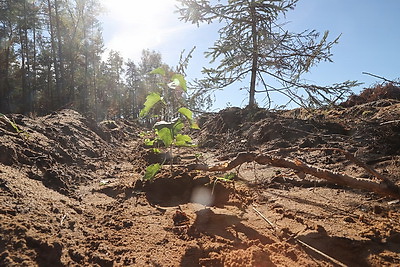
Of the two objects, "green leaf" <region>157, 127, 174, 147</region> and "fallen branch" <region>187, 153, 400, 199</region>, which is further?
"green leaf" <region>157, 127, 174, 147</region>

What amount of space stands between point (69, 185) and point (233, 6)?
27.3 ft

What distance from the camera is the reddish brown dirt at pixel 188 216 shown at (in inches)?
53.1

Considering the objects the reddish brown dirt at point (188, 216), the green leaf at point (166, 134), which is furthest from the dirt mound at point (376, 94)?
the green leaf at point (166, 134)

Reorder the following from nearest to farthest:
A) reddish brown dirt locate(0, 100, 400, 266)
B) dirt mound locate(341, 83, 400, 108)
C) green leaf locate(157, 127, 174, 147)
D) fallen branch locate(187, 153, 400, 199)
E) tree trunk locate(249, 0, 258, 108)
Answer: reddish brown dirt locate(0, 100, 400, 266) → fallen branch locate(187, 153, 400, 199) → green leaf locate(157, 127, 174, 147) → dirt mound locate(341, 83, 400, 108) → tree trunk locate(249, 0, 258, 108)

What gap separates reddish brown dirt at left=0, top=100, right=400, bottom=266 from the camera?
4.43ft

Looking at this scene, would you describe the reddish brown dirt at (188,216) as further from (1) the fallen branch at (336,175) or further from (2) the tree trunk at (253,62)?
(2) the tree trunk at (253,62)

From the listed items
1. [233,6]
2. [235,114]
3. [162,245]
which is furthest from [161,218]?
[233,6]

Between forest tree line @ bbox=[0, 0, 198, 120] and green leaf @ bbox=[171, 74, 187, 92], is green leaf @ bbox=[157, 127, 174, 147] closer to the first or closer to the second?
green leaf @ bbox=[171, 74, 187, 92]

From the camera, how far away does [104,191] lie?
2.79 metres

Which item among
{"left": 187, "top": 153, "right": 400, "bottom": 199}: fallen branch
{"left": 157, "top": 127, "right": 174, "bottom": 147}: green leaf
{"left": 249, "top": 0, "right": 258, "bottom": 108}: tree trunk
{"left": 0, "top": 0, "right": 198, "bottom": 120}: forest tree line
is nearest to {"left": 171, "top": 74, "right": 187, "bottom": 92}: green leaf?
{"left": 157, "top": 127, "right": 174, "bottom": 147}: green leaf

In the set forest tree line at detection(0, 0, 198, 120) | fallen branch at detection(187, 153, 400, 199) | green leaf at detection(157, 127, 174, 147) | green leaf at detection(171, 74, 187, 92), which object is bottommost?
fallen branch at detection(187, 153, 400, 199)

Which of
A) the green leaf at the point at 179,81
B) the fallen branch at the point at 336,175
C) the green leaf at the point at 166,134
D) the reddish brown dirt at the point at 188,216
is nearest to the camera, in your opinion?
the reddish brown dirt at the point at 188,216

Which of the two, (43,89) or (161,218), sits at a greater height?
(43,89)

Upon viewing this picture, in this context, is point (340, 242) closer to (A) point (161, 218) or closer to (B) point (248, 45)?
(A) point (161, 218)
